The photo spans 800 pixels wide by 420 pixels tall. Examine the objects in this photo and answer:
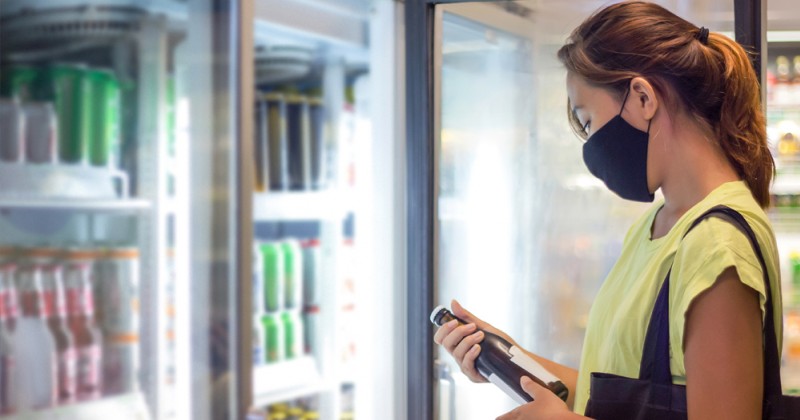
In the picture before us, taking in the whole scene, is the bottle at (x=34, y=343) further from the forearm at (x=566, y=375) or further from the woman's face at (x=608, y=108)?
the woman's face at (x=608, y=108)

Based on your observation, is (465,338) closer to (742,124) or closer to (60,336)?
(742,124)

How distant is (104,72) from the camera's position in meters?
1.72

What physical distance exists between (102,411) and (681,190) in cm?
119

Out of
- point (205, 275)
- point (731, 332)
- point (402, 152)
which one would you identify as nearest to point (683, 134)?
point (731, 332)

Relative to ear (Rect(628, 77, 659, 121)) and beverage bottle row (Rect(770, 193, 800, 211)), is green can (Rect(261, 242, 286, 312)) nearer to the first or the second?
ear (Rect(628, 77, 659, 121))

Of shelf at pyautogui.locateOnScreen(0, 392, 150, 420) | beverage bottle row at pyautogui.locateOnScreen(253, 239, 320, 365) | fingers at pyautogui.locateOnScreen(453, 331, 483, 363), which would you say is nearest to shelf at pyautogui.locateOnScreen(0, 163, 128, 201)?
shelf at pyautogui.locateOnScreen(0, 392, 150, 420)

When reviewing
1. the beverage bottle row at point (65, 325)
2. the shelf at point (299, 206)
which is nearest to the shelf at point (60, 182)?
the beverage bottle row at point (65, 325)

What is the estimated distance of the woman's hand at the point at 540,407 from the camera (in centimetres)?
114

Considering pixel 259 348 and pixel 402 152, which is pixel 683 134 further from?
pixel 259 348

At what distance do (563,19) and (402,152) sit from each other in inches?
22.1

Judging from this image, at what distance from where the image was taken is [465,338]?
1.39 meters

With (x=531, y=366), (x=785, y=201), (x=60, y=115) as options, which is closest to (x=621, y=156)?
(x=531, y=366)

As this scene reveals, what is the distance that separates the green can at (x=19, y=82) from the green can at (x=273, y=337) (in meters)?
0.93

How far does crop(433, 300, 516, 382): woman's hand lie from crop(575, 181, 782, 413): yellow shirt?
0.18 m
